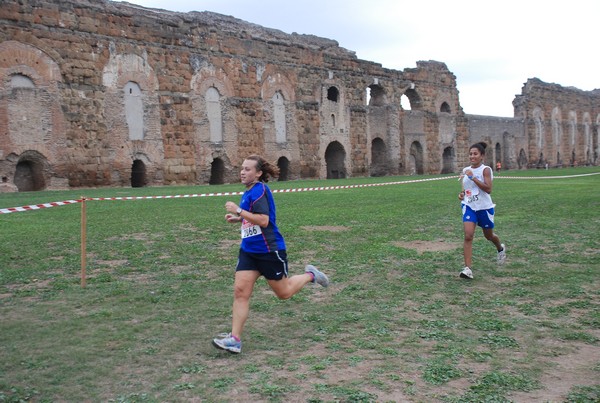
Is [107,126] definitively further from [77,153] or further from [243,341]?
[243,341]

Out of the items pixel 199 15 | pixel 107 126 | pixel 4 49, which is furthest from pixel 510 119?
pixel 4 49

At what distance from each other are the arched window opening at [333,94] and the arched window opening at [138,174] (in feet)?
40.5

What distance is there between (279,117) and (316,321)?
2521 centimetres

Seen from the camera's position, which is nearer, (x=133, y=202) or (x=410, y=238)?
(x=410, y=238)

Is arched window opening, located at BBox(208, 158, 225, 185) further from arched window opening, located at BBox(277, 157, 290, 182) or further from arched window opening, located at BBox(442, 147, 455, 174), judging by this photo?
arched window opening, located at BBox(442, 147, 455, 174)

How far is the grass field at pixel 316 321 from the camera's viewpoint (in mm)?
3426

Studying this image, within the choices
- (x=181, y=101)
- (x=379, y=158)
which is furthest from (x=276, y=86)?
(x=379, y=158)

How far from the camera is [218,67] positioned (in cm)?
2666

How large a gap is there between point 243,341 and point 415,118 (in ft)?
113

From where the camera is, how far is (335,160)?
33.2m

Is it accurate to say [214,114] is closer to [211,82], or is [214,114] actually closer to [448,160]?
[211,82]

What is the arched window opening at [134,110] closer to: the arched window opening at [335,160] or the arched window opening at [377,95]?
the arched window opening at [335,160]

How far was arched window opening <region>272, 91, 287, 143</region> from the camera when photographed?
29.2 m

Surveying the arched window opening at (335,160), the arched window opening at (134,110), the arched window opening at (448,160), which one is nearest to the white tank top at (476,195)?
the arched window opening at (134,110)
